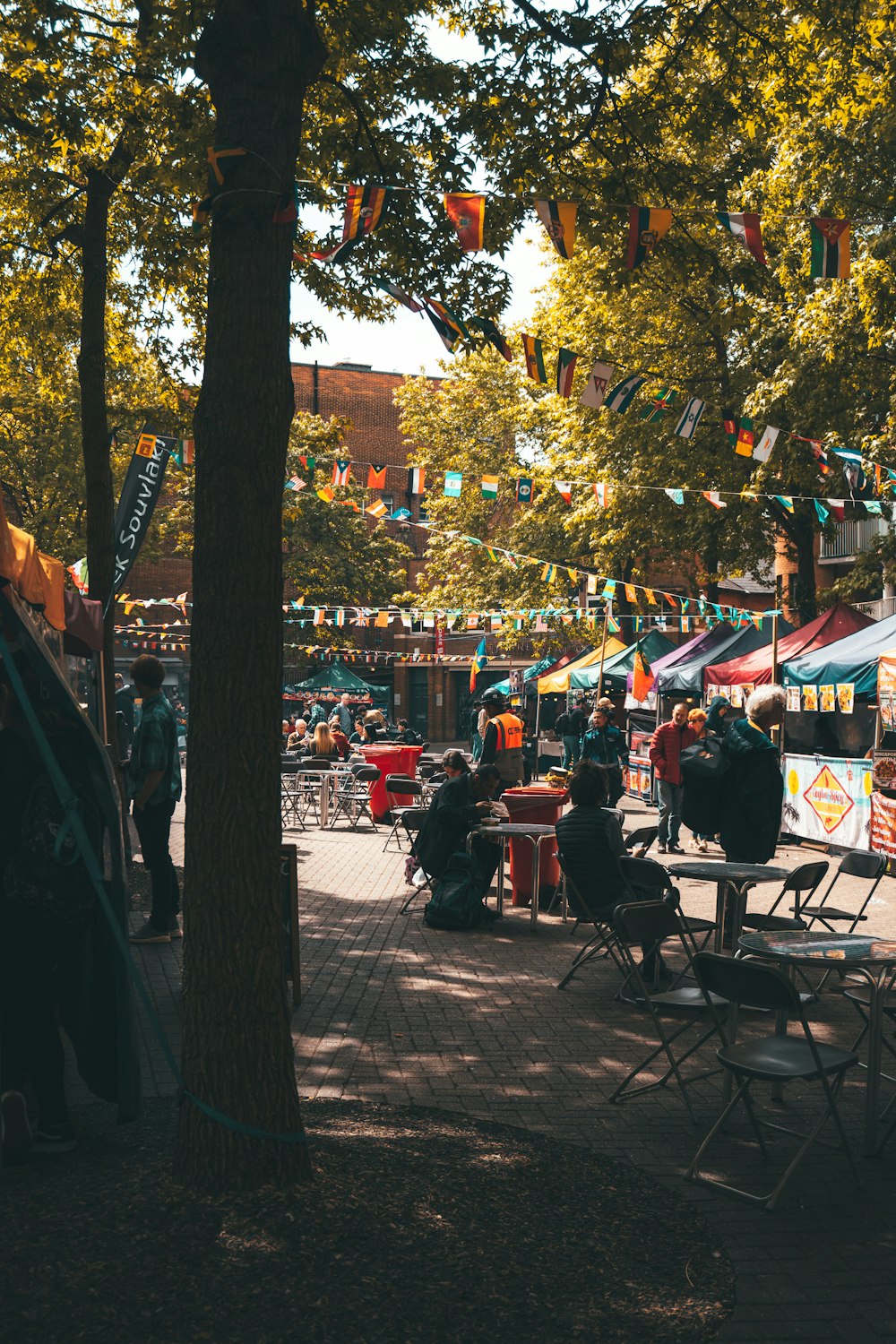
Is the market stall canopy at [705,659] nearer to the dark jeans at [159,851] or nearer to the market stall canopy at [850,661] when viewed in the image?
the market stall canopy at [850,661]

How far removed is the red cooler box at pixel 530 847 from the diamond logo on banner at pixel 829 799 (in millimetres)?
4905

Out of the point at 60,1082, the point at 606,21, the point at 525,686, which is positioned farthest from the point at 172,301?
the point at 525,686

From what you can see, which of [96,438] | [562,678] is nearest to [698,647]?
[562,678]

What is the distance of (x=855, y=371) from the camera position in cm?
1930

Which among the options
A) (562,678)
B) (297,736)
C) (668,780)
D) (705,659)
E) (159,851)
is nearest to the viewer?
(159,851)

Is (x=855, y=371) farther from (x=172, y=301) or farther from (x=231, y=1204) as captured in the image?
(x=231, y=1204)

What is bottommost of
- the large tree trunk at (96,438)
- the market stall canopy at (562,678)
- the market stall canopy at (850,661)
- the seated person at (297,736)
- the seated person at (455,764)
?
the seated person at (297,736)

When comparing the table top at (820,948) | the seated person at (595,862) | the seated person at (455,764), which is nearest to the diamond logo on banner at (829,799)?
the seated person at (455,764)

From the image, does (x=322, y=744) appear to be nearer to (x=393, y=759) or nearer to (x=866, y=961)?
(x=393, y=759)

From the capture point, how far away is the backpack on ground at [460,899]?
10383 mm

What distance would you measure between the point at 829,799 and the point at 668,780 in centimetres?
205

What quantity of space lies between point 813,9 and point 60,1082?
9050 millimetres

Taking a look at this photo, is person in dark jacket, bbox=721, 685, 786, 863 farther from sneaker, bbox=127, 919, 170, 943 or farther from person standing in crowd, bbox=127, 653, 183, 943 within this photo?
sneaker, bbox=127, 919, 170, 943

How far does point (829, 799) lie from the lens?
621 inches
